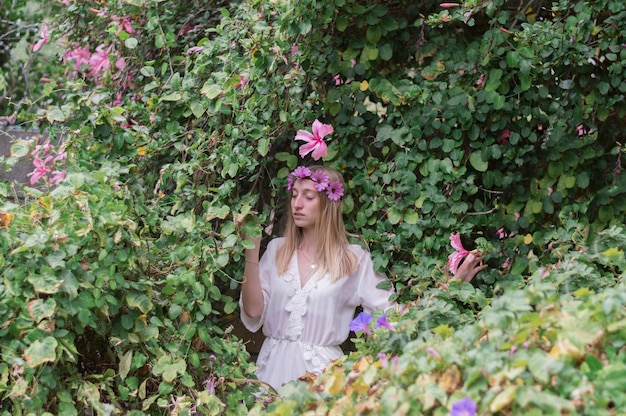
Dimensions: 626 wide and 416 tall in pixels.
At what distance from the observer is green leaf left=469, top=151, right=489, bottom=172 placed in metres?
2.69

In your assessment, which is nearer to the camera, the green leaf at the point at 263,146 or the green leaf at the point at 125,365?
the green leaf at the point at 125,365

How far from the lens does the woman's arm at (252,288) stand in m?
2.66

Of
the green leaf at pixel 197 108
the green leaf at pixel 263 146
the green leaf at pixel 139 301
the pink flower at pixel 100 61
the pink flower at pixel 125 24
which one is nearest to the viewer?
the green leaf at pixel 139 301

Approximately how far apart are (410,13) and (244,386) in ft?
4.76

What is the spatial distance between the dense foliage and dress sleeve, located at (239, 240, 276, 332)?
10 centimetres

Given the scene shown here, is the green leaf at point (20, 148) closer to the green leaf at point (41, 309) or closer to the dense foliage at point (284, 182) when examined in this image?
the dense foliage at point (284, 182)

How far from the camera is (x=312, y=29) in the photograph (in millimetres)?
2768

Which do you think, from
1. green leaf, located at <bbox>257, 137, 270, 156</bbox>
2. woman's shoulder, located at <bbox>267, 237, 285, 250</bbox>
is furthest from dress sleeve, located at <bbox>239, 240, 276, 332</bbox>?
green leaf, located at <bbox>257, 137, 270, 156</bbox>

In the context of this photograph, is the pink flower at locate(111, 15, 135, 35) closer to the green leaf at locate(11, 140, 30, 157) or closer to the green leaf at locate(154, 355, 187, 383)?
the green leaf at locate(11, 140, 30, 157)

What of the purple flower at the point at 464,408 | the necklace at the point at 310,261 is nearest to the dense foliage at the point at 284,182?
the purple flower at the point at 464,408

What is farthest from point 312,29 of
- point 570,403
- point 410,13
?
point 570,403

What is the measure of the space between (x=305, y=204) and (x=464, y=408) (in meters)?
1.54

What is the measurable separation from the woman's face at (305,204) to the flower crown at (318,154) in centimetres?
2

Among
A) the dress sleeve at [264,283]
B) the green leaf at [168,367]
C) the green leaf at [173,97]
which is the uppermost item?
the green leaf at [173,97]
